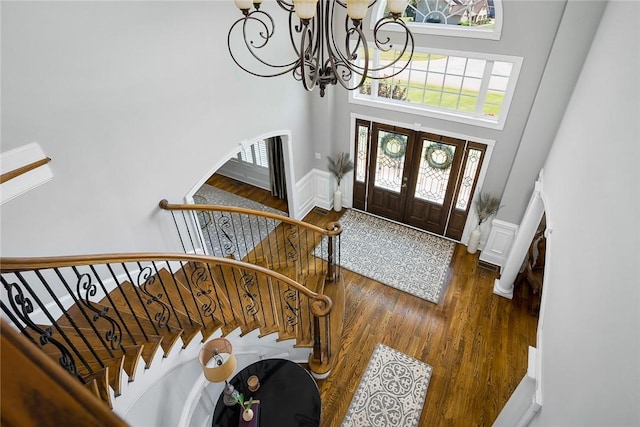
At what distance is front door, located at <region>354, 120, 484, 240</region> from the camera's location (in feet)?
19.0

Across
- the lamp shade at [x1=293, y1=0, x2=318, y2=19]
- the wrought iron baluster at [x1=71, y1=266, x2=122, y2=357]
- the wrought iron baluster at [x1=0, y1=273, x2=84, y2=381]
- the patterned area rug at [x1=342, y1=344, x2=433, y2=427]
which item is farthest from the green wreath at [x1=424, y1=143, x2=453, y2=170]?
the wrought iron baluster at [x1=0, y1=273, x2=84, y2=381]

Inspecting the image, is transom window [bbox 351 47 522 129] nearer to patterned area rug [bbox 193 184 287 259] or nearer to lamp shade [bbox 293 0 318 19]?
patterned area rug [bbox 193 184 287 259]

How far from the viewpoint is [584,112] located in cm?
339

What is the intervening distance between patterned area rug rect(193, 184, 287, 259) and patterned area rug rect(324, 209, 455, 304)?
1.49 m

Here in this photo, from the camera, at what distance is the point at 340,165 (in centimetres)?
675

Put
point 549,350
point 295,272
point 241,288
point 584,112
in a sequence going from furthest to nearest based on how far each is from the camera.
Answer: point 295,272
point 241,288
point 584,112
point 549,350

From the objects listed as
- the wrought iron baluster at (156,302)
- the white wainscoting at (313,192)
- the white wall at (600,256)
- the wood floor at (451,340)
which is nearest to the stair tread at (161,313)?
the wrought iron baluster at (156,302)

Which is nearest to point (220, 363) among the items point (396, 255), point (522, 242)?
point (396, 255)

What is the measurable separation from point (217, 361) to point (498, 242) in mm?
4820

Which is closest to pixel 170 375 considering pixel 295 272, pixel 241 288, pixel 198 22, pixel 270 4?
pixel 241 288

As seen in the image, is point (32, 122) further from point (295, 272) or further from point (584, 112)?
point (584, 112)

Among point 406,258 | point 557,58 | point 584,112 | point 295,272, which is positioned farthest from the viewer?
point 406,258

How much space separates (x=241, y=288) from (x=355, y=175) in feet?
11.4

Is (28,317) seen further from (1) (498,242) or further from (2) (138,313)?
(1) (498,242)
